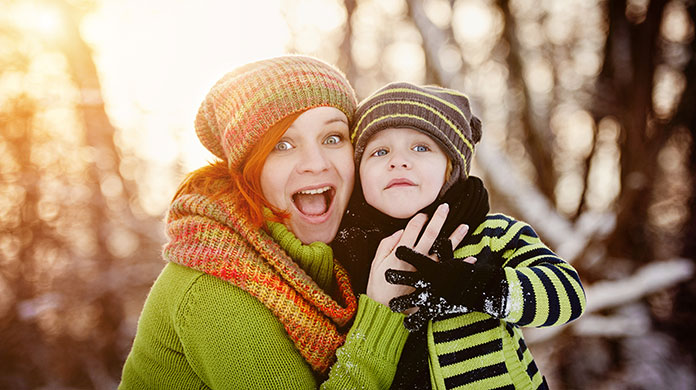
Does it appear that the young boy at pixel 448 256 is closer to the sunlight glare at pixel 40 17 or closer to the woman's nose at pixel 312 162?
the woman's nose at pixel 312 162

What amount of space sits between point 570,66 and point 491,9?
1.59 m

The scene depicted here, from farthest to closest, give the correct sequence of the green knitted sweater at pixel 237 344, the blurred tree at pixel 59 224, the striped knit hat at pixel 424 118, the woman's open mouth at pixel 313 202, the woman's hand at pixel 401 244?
1. the blurred tree at pixel 59 224
2. the woman's open mouth at pixel 313 202
3. the striped knit hat at pixel 424 118
4. the woman's hand at pixel 401 244
5. the green knitted sweater at pixel 237 344

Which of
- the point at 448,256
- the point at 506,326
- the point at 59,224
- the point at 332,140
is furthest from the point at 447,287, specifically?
the point at 59,224

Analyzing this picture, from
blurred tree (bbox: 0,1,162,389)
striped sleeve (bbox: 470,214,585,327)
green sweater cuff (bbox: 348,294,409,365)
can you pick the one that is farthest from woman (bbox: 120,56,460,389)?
blurred tree (bbox: 0,1,162,389)

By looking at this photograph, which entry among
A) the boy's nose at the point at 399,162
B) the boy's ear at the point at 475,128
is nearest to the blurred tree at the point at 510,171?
the boy's ear at the point at 475,128

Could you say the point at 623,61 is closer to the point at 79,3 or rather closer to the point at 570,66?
the point at 570,66

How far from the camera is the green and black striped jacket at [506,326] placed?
1302 millimetres

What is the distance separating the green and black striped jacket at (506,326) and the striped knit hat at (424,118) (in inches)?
16.8

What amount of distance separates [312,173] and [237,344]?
2.27 ft

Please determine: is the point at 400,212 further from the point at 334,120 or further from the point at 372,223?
the point at 334,120

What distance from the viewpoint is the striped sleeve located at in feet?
4.22

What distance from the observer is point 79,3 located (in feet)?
18.0

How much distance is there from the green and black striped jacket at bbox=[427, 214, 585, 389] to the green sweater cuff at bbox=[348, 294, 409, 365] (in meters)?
0.12

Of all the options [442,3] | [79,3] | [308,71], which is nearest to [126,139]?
[79,3]
